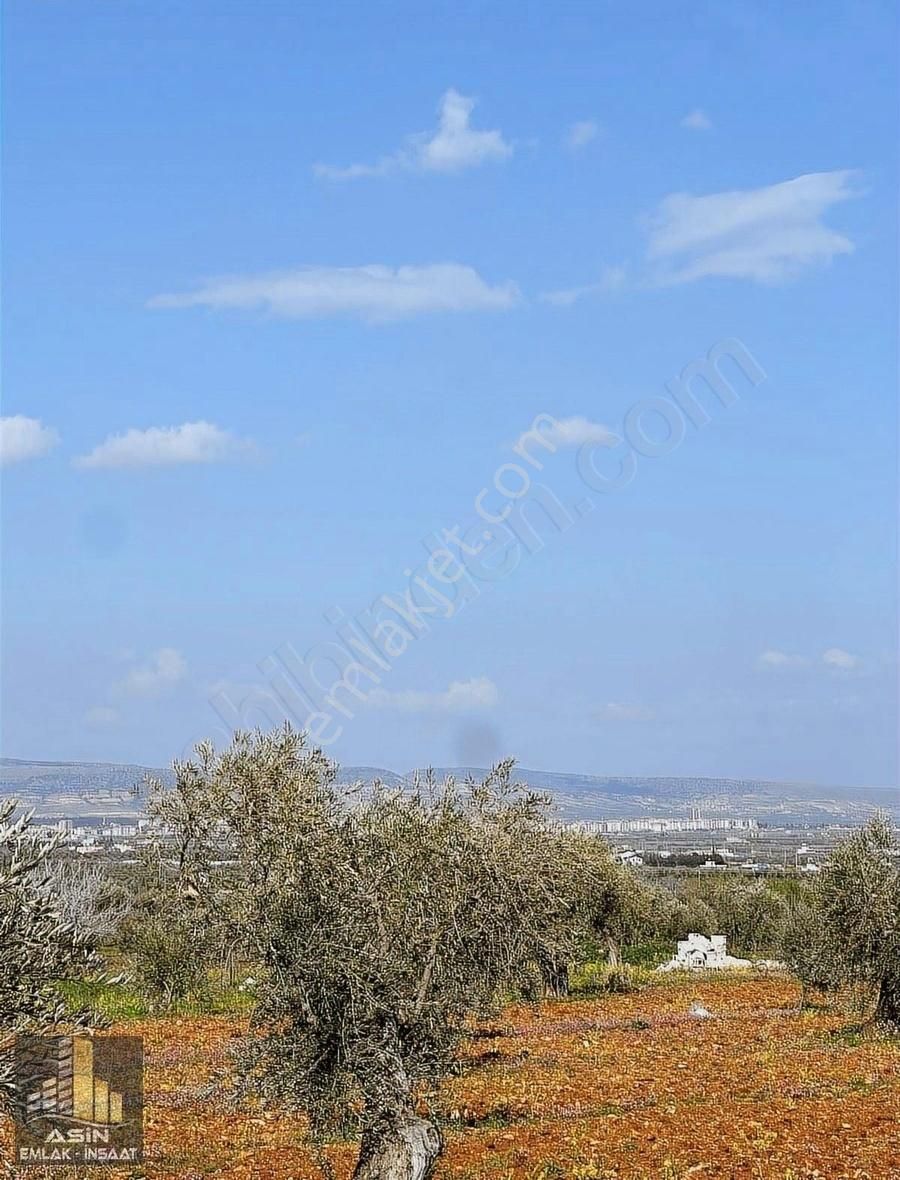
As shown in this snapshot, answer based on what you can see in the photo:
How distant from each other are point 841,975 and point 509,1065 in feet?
25.7

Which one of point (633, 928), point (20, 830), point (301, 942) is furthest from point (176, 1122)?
point (633, 928)

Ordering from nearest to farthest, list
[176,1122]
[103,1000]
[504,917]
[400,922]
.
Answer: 1. [400,922]
2. [504,917]
3. [176,1122]
4. [103,1000]

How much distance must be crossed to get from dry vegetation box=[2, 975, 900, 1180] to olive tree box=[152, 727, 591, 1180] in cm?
78

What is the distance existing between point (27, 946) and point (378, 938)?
4.53 m

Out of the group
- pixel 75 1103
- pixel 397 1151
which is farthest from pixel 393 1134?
pixel 75 1103

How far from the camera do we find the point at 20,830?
9633 mm

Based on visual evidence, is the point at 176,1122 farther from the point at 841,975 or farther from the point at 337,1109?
the point at 841,975

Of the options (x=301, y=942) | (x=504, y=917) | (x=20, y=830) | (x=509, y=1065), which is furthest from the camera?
(x=509, y=1065)

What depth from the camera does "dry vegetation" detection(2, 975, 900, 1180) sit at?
14789 millimetres

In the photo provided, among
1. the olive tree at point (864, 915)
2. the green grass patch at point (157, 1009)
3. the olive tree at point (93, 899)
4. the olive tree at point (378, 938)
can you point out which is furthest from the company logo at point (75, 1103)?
the olive tree at point (93, 899)

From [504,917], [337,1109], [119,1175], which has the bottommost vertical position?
[119,1175]

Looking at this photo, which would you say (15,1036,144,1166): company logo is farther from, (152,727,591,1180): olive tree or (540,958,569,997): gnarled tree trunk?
(540,958,569,997): gnarled tree trunk

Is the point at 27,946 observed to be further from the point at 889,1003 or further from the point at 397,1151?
the point at 889,1003

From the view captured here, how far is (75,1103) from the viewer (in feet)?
49.0
